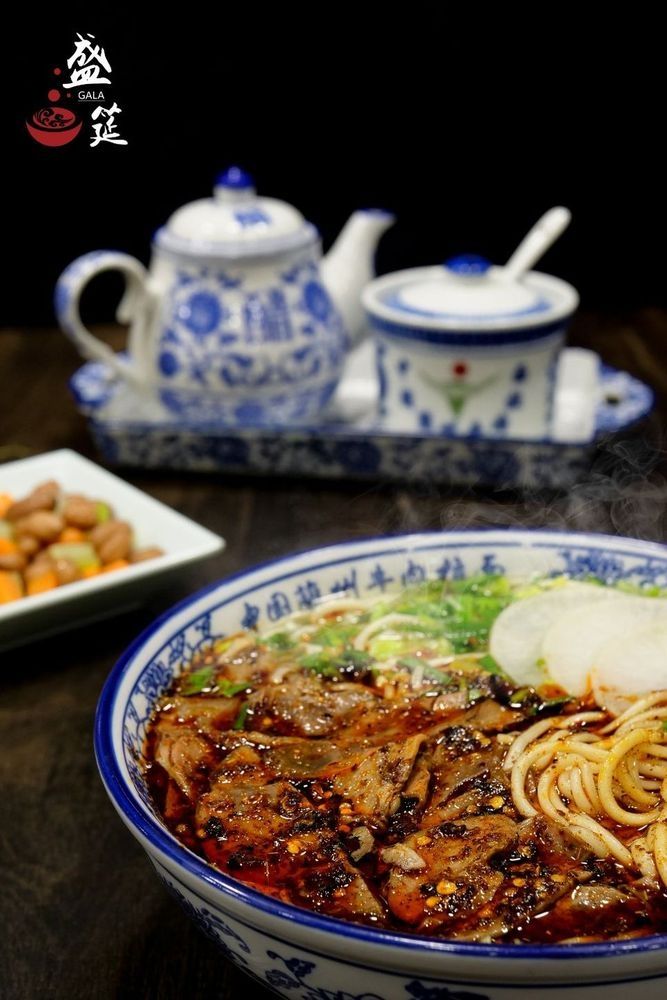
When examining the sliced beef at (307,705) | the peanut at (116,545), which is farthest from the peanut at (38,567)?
the sliced beef at (307,705)

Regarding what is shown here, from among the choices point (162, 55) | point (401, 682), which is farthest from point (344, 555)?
point (162, 55)

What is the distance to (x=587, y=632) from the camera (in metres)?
1.68

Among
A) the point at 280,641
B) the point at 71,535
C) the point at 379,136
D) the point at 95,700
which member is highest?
the point at 379,136

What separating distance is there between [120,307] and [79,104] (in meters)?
0.70

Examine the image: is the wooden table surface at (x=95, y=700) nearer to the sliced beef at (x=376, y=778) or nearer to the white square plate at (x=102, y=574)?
the white square plate at (x=102, y=574)

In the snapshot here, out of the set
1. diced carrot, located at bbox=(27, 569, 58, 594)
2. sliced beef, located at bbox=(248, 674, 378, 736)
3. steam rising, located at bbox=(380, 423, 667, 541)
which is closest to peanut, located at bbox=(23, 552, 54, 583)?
diced carrot, located at bbox=(27, 569, 58, 594)

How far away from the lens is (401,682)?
5.75 feet

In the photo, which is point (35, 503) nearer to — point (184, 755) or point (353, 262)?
point (184, 755)

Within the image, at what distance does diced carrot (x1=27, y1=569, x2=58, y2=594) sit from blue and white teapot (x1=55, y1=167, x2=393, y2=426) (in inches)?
38.9

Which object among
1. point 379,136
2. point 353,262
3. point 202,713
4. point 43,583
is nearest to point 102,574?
point 43,583

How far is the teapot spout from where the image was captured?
11.4 feet

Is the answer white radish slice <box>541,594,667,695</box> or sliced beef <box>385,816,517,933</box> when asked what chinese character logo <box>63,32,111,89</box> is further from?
sliced beef <box>385,816,517,933</box>

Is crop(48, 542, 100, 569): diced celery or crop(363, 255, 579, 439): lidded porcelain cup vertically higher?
crop(363, 255, 579, 439): lidded porcelain cup

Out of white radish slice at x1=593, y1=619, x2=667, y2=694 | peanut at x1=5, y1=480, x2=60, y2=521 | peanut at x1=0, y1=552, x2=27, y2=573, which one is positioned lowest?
peanut at x1=0, y1=552, x2=27, y2=573
